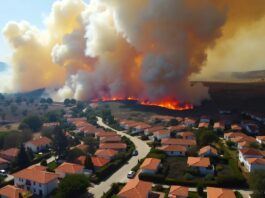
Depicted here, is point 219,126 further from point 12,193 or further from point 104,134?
point 12,193

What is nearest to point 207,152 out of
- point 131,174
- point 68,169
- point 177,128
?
point 131,174

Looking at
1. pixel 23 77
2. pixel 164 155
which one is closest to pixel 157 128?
pixel 164 155

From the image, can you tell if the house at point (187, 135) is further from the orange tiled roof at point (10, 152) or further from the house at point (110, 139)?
the orange tiled roof at point (10, 152)

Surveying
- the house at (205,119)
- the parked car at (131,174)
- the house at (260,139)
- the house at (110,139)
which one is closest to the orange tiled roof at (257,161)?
the house at (260,139)

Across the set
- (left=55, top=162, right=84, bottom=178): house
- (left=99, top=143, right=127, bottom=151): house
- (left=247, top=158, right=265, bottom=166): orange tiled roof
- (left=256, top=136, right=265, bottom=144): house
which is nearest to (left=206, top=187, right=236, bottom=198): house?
(left=247, top=158, right=265, bottom=166): orange tiled roof

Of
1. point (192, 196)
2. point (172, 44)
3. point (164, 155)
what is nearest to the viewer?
point (192, 196)

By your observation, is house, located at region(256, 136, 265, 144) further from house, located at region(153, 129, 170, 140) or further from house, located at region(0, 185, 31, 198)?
house, located at region(0, 185, 31, 198)

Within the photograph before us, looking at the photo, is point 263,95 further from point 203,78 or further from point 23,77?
point 203,78
